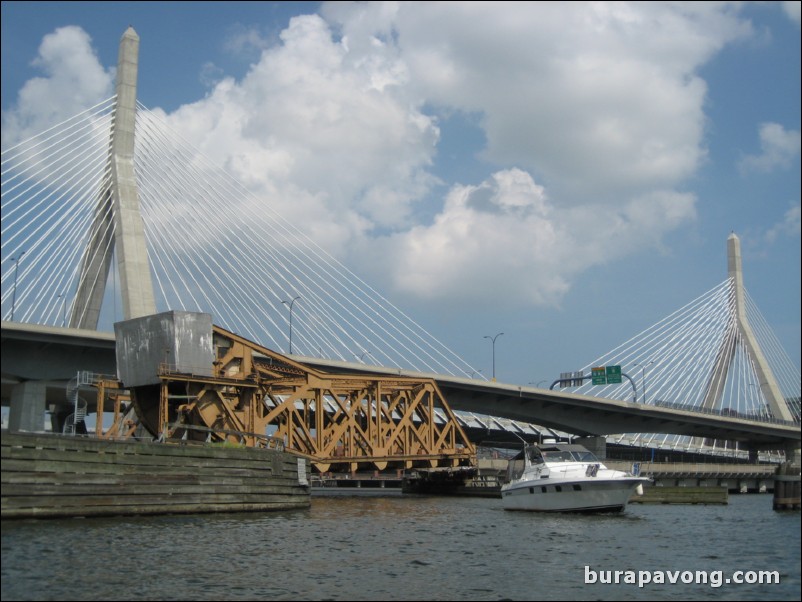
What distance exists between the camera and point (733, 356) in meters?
109

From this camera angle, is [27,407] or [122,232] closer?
[122,232]

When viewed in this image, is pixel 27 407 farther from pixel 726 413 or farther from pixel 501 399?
pixel 726 413

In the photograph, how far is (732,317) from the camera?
113m

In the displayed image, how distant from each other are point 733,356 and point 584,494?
7160 cm

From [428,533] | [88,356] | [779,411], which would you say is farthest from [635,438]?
[428,533]

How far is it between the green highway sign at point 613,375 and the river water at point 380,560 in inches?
2952

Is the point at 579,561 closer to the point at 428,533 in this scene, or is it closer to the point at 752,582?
the point at 752,582

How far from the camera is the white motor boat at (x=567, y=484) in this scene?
4488cm

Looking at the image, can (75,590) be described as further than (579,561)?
No

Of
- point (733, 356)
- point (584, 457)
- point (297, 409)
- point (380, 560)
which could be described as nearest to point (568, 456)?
point (584, 457)

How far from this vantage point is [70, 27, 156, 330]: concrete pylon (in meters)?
58.7

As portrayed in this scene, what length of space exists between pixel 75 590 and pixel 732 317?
106 meters

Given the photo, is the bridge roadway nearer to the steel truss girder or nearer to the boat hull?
the steel truss girder

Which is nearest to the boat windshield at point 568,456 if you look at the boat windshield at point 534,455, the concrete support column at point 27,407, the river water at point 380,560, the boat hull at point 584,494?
the boat windshield at point 534,455
